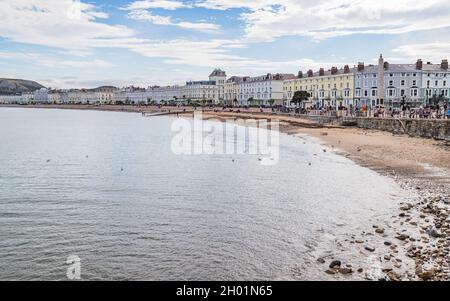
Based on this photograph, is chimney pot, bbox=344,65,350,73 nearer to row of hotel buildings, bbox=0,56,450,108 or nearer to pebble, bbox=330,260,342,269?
row of hotel buildings, bbox=0,56,450,108

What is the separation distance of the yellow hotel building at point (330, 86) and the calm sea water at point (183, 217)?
67546 mm

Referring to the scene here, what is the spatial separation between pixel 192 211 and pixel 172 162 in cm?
1373

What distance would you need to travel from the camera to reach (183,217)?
49.4 feet

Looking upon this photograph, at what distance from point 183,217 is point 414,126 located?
1236 inches

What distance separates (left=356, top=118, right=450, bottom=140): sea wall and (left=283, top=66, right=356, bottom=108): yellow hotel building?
1574 inches

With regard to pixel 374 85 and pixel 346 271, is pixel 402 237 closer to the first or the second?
pixel 346 271

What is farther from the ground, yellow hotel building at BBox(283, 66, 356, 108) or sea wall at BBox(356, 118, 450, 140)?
yellow hotel building at BBox(283, 66, 356, 108)

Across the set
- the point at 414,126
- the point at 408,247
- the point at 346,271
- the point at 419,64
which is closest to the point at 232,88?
the point at 419,64

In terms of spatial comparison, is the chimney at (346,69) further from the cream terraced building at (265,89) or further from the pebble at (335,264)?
the pebble at (335,264)

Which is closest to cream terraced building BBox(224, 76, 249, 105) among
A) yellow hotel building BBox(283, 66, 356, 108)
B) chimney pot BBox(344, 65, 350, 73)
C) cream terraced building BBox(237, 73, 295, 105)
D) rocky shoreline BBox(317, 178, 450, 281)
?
cream terraced building BBox(237, 73, 295, 105)

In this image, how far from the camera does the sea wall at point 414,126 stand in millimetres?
36009

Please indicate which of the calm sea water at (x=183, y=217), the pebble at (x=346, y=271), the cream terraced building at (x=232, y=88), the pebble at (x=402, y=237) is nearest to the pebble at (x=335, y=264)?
the pebble at (x=346, y=271)

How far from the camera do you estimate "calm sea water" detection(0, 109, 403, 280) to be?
10.8m

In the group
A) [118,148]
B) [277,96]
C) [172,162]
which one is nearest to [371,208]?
[172,162]
